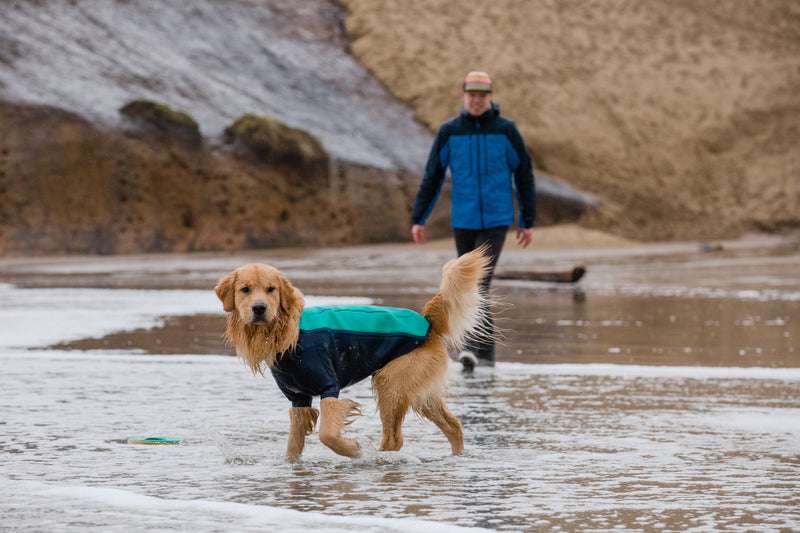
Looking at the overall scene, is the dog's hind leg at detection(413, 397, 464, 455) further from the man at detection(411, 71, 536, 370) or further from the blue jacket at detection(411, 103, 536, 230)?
the blue jacket at detection(411, 103, 536, 230)

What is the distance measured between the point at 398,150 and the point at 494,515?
1242 inches

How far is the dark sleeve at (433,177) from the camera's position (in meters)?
9.17

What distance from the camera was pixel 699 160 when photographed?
132ft

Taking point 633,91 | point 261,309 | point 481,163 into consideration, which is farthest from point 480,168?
point 633,91

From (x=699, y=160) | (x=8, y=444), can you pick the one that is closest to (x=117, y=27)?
(x=699, y=160)

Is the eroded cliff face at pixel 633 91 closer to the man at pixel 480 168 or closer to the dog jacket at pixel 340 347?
the man at pixel 480 168

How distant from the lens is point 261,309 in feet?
17.4

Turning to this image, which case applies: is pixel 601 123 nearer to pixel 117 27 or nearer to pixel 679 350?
pixel 117 27

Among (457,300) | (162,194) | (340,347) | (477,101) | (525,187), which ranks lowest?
(340,347)

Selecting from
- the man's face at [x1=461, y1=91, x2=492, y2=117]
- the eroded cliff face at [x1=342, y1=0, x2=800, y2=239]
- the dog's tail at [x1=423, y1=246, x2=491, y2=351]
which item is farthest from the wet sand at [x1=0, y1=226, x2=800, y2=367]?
the eroded cliff face at [x1=342, y1=0, x2=800, y2=239]

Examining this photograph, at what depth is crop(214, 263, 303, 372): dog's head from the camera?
5.35 metres

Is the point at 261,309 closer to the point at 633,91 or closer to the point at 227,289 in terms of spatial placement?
the point at 227,289

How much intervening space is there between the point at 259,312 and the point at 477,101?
405cm

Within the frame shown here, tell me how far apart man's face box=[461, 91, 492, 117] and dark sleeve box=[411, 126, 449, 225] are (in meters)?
0.31
